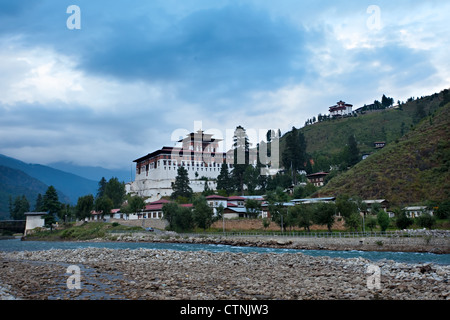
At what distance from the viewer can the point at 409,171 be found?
2452 inches

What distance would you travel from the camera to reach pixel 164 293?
15.2 metres

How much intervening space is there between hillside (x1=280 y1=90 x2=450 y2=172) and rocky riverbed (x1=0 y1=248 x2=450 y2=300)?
9462 cm

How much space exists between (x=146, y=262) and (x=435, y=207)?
36.0 m

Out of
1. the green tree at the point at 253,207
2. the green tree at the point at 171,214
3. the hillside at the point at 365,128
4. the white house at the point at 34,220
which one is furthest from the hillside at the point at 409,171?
the white house at the point at 34,220

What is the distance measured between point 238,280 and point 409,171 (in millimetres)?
51485

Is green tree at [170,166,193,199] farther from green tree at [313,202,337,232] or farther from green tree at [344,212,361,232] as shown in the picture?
green tree at [344,212,361,232]

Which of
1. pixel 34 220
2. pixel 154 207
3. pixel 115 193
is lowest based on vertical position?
pixel 34 220

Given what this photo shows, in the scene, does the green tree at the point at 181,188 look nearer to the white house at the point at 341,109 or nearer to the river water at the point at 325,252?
the river water at the point at 325,252

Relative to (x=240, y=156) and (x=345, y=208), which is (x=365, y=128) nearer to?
(x=240, y=156)

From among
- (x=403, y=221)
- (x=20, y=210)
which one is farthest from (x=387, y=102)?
(x=20, y=210)

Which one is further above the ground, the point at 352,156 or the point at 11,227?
the point at 352,156

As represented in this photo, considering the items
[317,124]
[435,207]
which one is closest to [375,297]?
[435,207]
